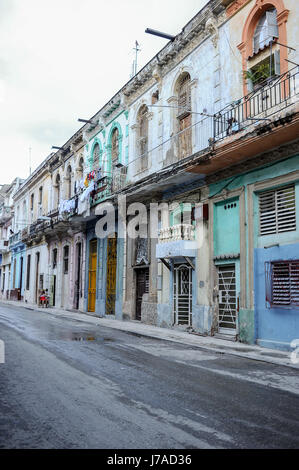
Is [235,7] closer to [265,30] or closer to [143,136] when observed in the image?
[265,30]

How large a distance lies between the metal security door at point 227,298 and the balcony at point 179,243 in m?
1.33

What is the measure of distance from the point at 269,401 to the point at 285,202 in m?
6.59

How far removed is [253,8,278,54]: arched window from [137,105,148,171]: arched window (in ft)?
22.1

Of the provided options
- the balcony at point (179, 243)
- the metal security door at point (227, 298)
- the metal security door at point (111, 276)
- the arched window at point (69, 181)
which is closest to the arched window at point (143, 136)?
the metal security door at point (111, 276)

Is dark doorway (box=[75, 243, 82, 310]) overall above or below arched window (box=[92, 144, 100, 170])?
below

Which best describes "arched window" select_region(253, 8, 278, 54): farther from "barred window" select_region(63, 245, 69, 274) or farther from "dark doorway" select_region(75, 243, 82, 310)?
"barred window" select_region(63, 245, 69, 274)

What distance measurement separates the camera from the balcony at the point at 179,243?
13.6 meters

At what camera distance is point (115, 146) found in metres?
20.4

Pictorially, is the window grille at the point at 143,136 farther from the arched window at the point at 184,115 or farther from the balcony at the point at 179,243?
the balcony at the point at 179,243

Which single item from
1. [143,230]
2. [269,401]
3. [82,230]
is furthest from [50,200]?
[269,401]

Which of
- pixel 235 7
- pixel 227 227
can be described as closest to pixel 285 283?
pixel 227 227

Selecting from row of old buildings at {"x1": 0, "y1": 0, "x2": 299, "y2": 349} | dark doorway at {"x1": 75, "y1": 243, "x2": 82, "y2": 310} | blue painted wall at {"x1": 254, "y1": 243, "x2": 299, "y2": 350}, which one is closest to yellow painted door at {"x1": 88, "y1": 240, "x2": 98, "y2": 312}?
row of old buildings at {"x1": 0, "y1": 0, "x2": 299, "y2": 349}

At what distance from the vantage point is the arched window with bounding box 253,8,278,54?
11.2 metres

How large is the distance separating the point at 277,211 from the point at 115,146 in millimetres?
11289
